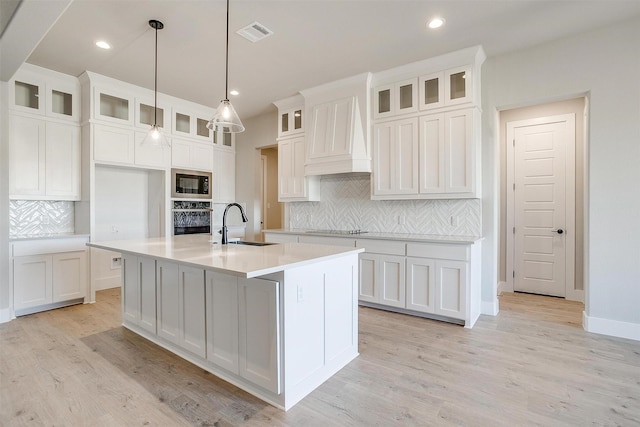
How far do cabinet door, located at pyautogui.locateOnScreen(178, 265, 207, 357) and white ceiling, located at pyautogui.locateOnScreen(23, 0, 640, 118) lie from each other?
2.16 m

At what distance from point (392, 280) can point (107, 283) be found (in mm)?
4035

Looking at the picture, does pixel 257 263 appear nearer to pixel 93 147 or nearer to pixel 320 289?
pixel 320 289

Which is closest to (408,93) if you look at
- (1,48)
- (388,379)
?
(388,379)

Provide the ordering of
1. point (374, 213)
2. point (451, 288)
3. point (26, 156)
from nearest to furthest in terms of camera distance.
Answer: point (451, 288), point (26, 156), point (374, 213)

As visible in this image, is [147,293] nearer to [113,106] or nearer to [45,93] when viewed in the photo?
[113,106]

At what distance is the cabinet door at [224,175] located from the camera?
18.5ft

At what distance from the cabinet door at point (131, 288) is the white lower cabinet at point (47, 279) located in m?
1.21

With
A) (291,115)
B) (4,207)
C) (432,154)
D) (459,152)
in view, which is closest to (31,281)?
(4,207)

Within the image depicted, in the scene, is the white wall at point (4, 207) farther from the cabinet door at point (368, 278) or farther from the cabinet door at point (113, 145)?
the cabinet door at point (368, 278)

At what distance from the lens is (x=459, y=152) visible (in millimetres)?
3350

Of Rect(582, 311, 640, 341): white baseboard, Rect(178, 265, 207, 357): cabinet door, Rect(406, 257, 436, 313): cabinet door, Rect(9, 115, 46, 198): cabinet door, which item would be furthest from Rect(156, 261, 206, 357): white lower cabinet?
Rect(582, 311, 640, 341): white baseboard

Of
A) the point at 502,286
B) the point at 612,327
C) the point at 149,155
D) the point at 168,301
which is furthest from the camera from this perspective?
the point at 502,286

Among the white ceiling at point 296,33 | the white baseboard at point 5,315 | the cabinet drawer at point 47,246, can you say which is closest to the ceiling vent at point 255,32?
the white ceiling at point 296,33

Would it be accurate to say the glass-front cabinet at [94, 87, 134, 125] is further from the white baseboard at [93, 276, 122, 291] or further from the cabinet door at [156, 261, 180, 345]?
the cabinet door at [156, 261, 180, 345]
